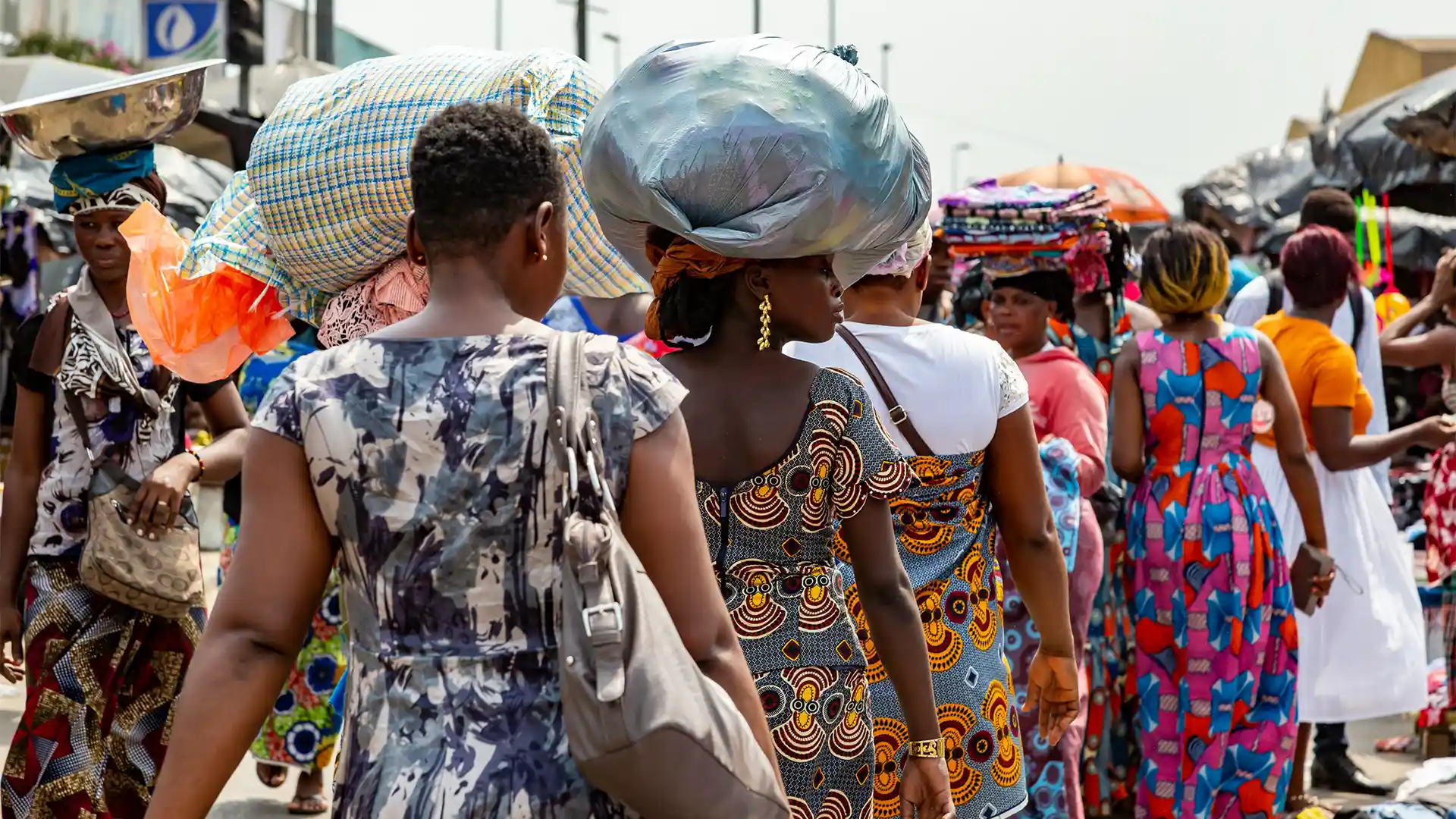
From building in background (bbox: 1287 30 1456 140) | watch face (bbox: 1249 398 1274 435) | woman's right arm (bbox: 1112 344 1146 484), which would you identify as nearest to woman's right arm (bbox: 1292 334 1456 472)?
watch face (bbox: 1249 398 1274 435)

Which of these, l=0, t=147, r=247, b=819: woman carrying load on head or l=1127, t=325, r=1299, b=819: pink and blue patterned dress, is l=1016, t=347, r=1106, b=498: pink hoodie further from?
l=0, t=147, r=247, b=819: woman carrying load on head

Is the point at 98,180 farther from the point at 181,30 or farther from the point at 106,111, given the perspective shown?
the point at 181,30

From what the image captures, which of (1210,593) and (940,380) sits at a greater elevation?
(940,380)

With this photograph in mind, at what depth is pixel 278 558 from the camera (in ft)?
7.22

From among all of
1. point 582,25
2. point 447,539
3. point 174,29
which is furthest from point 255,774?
point 582,25

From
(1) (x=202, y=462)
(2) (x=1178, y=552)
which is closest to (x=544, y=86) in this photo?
(1) (x=202, y=462)

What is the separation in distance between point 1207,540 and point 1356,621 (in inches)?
56.6

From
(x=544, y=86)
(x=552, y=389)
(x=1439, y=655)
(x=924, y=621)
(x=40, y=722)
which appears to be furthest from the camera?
(x=1439, y=655)

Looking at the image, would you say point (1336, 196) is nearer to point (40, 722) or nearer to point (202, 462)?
point (202, 462)

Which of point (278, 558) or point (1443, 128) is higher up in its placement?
point (278, 558)

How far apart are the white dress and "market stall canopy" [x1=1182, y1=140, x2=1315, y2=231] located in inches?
477

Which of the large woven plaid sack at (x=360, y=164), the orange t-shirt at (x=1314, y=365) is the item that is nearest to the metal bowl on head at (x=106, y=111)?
the large woven plaid sack at (x=360, y=164)

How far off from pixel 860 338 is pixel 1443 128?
6.94 meters

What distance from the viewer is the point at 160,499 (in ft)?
14.9
